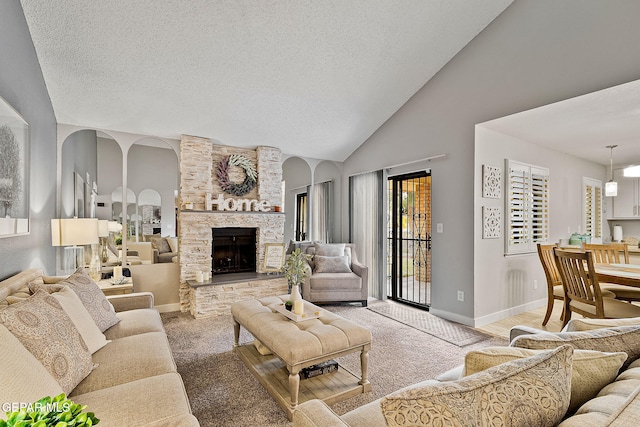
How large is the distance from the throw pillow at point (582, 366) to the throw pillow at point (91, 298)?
233cm

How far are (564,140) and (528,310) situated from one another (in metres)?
2.43

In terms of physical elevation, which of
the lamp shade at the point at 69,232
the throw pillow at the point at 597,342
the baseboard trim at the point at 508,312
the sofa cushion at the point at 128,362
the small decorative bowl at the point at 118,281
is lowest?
the baseboard trim at the point at 508,312

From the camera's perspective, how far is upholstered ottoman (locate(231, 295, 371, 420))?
6.43 ft

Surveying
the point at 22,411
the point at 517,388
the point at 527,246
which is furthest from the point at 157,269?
the point at 527,246

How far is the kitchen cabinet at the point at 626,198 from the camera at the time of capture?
546 cm

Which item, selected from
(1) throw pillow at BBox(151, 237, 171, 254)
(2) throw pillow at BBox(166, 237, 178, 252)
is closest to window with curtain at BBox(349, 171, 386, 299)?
(2) throw pillow at BBox(166, 237, 178, 252)

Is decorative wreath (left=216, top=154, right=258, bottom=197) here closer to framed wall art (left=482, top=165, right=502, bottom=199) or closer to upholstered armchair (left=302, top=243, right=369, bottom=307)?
upholstered armchair (left=302, top=243, right=369, bottom=307)

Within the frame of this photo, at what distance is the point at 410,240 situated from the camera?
4.68 meters

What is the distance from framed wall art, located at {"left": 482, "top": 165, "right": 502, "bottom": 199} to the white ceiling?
1.69 feet

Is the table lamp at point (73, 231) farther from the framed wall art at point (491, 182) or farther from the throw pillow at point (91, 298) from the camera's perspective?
the framed wall art at point (491, 182)

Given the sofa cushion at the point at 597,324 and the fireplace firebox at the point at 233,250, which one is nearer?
the sofa cushion at the point at 597,324

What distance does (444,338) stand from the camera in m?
3.20

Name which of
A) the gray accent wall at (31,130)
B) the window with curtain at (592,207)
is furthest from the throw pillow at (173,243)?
the window with curtain at (592,207)

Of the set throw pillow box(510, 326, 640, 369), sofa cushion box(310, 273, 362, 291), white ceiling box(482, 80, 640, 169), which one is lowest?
sofa cushion box(310, 273, 362, 291)
